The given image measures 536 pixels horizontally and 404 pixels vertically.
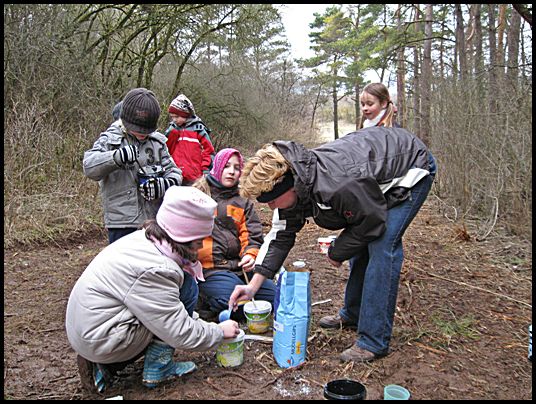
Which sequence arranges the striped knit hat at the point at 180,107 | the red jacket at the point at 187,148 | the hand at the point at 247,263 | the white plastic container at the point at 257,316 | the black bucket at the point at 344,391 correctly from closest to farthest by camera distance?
the black bucket at the point at 344,391 < the white plastic container at the point at 257,316 < the hand at the point at 247,263 < the striped knit hat at the point at 180,107 < the red jacket at the point at 187,148

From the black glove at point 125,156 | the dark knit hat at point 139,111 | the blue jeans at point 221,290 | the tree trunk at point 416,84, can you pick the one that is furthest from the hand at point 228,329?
the tree trunk at point 416,84

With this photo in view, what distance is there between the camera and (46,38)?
6.91 metres

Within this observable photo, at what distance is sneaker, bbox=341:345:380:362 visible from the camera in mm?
2756

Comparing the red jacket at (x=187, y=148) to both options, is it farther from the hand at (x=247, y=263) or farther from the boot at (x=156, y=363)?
the boot at (x=156, y=363)

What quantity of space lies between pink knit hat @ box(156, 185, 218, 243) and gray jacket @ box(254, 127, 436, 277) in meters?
0.49

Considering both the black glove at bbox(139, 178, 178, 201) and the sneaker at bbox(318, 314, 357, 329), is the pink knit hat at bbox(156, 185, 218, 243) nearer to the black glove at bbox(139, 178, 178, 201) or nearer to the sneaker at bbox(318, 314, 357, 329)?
the black glove at bbox(139, 178, 178, 201)

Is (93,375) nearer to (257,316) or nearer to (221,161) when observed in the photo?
(257,316)

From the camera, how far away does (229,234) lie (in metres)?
3.67

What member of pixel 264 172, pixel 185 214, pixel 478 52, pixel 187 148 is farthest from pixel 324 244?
pixel 478 52

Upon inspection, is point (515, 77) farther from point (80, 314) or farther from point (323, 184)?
point (80, 314)

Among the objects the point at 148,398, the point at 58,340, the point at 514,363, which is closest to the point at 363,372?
the point at 514,363

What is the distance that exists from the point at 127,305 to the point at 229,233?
1.45 m

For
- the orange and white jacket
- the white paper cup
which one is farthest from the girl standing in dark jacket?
the white paper cup

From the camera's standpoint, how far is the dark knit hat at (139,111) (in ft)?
11.2
